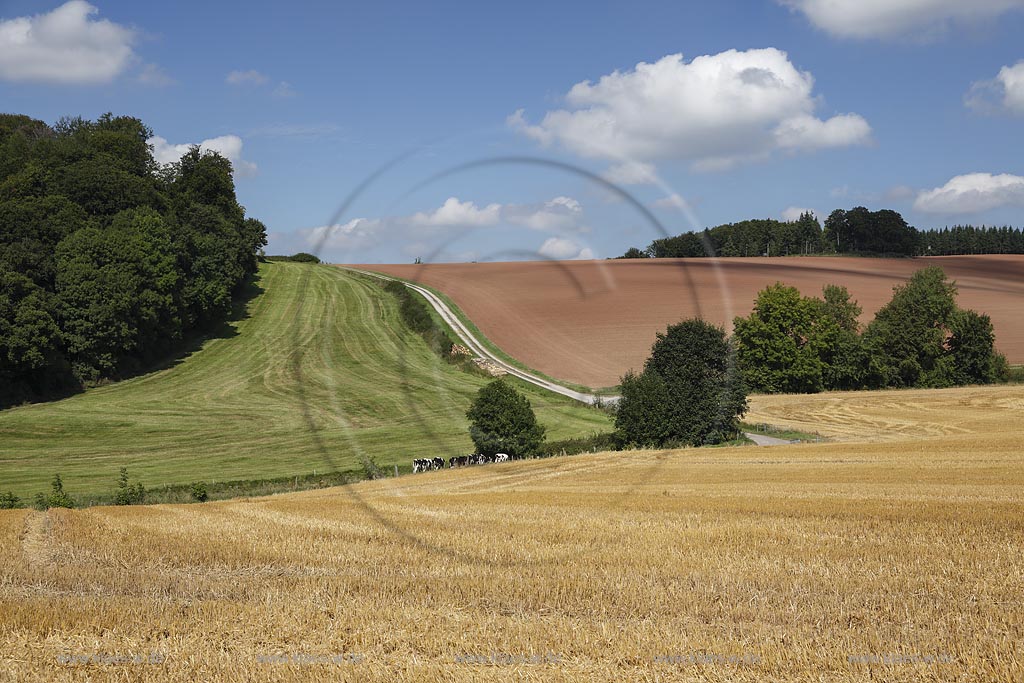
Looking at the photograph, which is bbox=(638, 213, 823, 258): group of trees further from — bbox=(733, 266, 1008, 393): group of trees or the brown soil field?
bbox=(733, 266, 1008, 393): group of trees

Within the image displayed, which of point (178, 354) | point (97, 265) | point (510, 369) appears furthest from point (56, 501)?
point (178, 354)

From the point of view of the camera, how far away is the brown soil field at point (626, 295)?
1089 inches

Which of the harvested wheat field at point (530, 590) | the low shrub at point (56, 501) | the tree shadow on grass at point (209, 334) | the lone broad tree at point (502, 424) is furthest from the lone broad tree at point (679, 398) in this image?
the tree shadow on grass at point (209, 334)

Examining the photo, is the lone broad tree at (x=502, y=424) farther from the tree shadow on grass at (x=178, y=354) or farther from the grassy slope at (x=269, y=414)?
the tree shadow on grass at (x=178, y=354)

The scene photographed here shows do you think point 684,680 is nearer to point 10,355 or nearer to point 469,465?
point 469,465

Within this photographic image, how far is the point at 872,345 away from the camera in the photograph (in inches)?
3602

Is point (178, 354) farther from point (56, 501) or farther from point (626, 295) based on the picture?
point (626, 295)

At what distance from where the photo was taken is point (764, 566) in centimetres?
1508

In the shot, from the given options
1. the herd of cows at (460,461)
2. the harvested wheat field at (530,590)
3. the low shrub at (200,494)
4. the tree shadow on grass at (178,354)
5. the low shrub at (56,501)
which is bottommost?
the herd of cows at (460,461)

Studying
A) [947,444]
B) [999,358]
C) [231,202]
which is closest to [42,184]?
[231,202]

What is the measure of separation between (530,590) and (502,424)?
35.4m

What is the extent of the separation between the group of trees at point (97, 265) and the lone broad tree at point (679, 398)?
42312 millimetres

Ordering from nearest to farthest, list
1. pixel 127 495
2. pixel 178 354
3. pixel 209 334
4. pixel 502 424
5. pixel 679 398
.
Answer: pixel 127 495, pixel 502 424, pixel 679 398, pixel 178 354, pixel 209 334

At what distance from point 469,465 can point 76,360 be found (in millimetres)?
49434
